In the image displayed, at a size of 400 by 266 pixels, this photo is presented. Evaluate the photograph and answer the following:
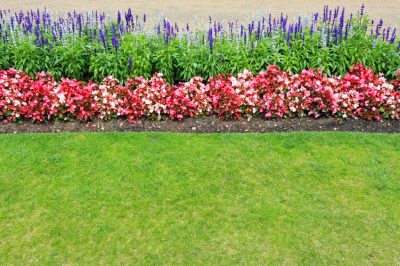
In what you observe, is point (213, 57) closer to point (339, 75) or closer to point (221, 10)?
point (339, 75)

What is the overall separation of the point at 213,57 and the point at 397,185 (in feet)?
10.3

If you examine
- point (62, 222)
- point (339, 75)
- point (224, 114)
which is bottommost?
point (62, 222)

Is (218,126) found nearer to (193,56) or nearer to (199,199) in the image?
(193,56)

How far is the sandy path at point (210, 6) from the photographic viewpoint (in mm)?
10867

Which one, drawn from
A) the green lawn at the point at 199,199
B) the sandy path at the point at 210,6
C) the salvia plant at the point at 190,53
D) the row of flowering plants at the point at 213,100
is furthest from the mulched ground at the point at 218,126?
the sandy path at the point at 210,6

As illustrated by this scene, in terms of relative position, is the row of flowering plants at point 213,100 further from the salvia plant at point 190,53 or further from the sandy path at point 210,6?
the sandy path at point 210,6

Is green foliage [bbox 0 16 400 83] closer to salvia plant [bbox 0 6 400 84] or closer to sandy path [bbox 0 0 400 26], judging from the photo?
salvia plant [bbox 0 6 400 84]

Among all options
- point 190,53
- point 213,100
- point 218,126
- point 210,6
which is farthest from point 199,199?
point 210,6

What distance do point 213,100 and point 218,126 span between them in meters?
0.39

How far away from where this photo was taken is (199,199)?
15.7 ft

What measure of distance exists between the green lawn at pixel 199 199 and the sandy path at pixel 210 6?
218 inches

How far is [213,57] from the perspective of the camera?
6848 millimetres

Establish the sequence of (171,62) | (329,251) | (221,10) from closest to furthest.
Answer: (329,251), (171,62), (221,10)

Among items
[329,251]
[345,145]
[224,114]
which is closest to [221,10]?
[224,114]
